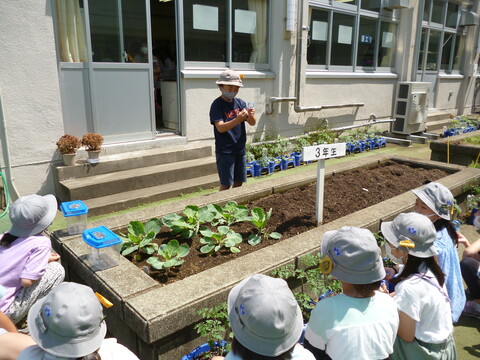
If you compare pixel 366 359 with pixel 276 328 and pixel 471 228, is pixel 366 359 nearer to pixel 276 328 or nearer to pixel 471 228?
pixel 276 328

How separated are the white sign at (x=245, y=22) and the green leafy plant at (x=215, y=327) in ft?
22.8

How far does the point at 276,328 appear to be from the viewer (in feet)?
4.93

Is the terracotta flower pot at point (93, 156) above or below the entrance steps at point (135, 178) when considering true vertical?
above

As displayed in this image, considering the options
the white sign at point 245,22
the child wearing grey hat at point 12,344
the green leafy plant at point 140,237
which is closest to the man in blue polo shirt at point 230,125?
the green leafy plant at point 140,237

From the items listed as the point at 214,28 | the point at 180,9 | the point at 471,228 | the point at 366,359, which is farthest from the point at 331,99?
the point at 366,359

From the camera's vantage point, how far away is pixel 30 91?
18.4ft

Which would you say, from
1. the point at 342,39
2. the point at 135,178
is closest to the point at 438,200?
the point at 135,178

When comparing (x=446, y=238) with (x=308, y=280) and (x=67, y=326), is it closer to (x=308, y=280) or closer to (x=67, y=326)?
(x=308, y=280)

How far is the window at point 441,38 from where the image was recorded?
13.0 meters

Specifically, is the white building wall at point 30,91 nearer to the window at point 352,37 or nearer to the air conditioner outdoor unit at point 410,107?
the window at point 352,37

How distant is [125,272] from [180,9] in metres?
5.69

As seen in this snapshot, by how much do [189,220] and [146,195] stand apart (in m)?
2.22

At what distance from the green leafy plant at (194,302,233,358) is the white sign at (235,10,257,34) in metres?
6.96

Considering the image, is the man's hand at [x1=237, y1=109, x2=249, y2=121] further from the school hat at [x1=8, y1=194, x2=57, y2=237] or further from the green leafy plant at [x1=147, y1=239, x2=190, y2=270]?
the school hat at [x1=8, y1=194, x2=57, y2=237]
